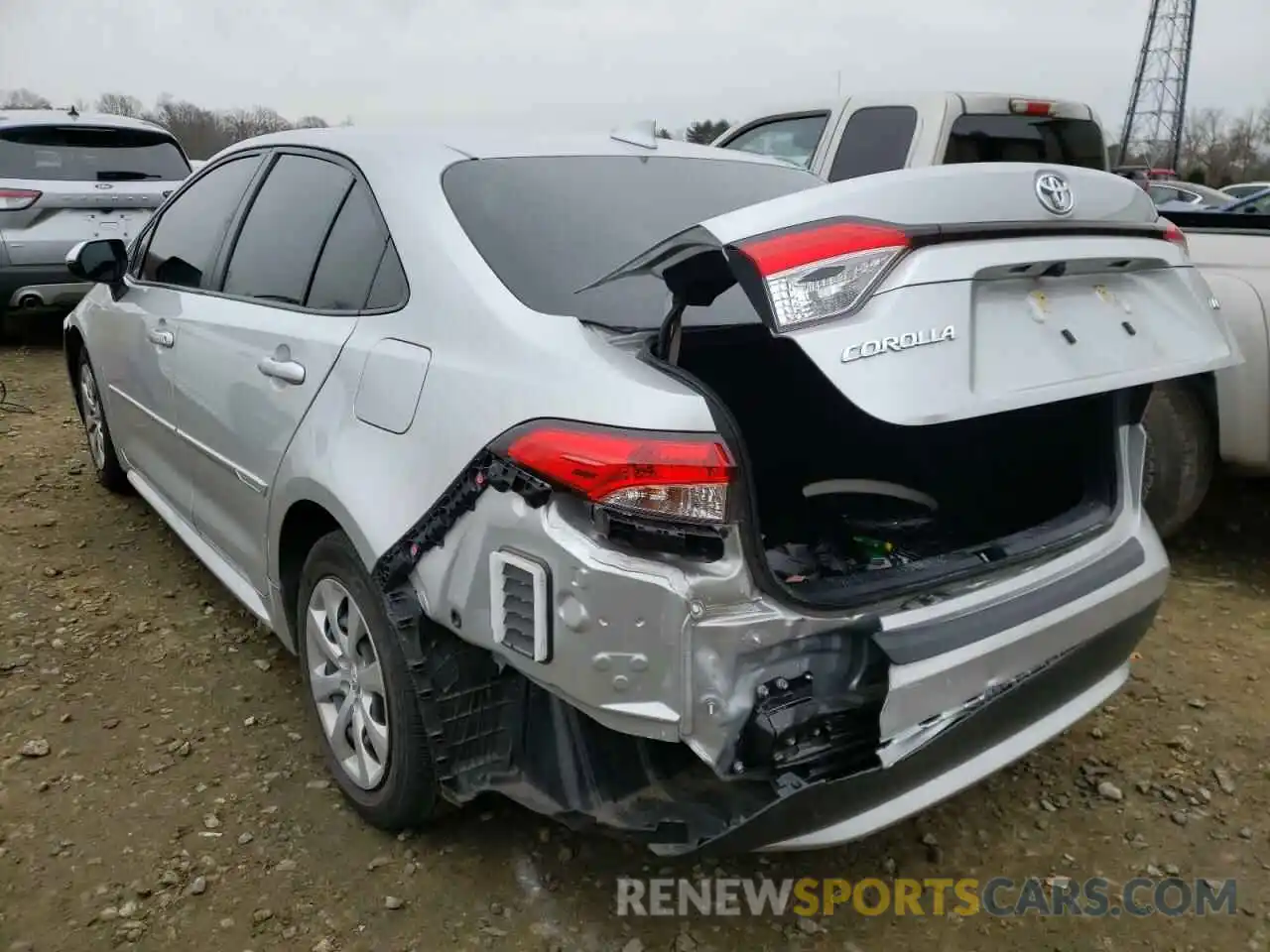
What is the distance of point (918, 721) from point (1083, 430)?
1007 millimetres

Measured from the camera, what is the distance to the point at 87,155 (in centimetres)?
764

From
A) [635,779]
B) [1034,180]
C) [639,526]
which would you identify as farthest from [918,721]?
[1034,180]

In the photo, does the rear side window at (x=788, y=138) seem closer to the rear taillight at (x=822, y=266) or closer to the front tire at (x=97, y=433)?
the front tire at (x=97, y=433)

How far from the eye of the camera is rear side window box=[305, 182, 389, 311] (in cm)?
240

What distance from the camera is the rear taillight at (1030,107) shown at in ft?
19.1

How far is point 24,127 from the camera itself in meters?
7.35

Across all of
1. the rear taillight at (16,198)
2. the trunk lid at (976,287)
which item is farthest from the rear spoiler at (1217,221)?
the rear taillight at (16,198)

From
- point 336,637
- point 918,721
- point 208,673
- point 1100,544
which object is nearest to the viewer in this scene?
point 918,721

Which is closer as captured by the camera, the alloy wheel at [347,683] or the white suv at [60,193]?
the alloy wheel at [347,683]

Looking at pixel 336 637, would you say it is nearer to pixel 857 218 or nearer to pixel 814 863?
pixel 814 863

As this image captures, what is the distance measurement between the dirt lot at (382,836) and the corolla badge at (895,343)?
1269mm

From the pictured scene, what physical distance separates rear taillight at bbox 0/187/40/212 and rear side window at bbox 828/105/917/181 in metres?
5.49

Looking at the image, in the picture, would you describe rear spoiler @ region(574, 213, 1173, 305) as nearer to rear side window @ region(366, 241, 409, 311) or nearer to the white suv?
rear side window @ region(366, 241, 409, 311)

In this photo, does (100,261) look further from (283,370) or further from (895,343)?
(895,343)
